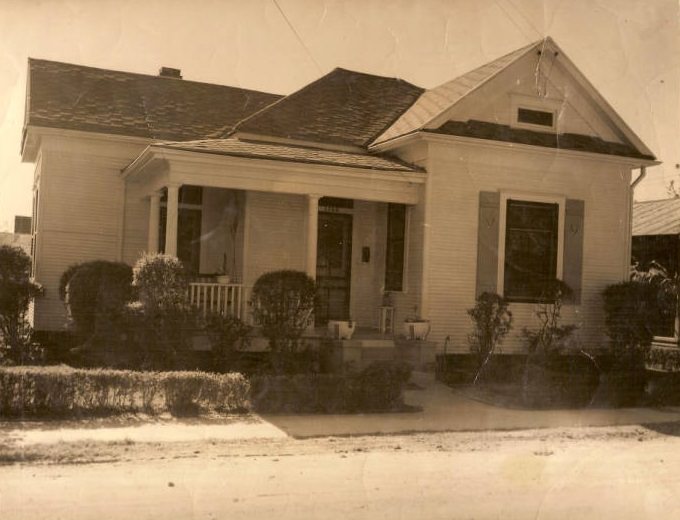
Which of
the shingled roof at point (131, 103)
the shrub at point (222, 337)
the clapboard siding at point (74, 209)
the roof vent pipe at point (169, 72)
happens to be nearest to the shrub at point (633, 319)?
the shrub at point (222, 337)

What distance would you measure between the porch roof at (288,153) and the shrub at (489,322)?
111 inches

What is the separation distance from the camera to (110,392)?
9.38m

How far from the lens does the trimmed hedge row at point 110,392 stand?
349 inches

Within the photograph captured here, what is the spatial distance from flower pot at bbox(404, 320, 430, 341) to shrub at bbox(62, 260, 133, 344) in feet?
16.2

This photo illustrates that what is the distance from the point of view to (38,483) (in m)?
6.05

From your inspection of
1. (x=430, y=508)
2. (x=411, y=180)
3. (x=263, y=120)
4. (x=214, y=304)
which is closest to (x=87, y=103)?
(x=263, y=120)

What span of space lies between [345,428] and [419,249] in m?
6.07

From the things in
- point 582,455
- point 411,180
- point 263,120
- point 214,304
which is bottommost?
point 582,455

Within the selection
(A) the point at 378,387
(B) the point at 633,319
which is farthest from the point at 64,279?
(B) the point at 633,319

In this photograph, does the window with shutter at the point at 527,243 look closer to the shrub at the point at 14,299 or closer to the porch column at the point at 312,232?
the porch column at the point at 312,232

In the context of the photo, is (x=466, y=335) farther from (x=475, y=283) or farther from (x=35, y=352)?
(x=35, y=352)

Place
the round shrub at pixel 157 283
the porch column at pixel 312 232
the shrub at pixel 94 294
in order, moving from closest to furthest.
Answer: the round shrub at pixel 157 283
the shrub at pixel 94 294
the porch column at pixel 312 232

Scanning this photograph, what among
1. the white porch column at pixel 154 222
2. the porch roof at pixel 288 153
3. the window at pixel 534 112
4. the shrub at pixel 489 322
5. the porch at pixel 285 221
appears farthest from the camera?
the window at pixel 534 112

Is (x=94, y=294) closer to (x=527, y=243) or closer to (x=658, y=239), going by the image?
(x=527, y=243)
